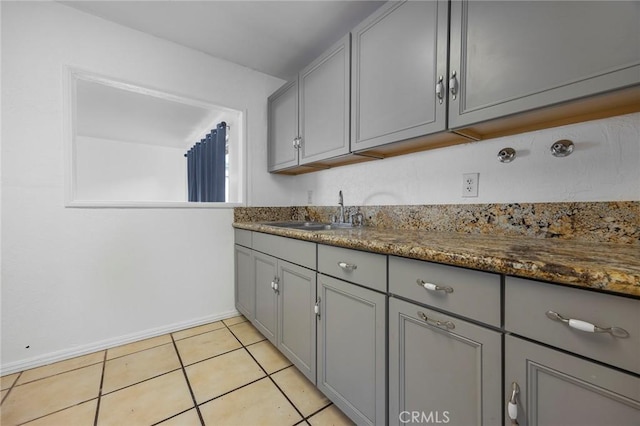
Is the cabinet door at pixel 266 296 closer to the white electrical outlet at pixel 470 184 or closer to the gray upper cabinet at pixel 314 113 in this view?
the gray upper cabinet at pixel 314 113

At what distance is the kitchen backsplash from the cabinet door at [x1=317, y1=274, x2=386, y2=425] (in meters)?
0.67

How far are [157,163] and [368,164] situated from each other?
4847mm

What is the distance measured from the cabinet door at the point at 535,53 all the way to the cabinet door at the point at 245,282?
164cm

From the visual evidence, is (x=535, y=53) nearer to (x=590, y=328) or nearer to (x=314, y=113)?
(x=590, y=328)

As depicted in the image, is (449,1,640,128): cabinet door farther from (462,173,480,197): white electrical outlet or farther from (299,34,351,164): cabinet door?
(299,34,351,164): cabinet door

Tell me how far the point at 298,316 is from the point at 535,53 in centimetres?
152

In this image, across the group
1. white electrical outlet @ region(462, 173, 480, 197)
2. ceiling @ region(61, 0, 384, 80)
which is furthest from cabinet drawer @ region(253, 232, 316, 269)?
A: ceiling @ region(61, 0, 384, 80)

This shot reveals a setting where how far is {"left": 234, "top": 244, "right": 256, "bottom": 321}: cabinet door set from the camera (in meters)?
1.97

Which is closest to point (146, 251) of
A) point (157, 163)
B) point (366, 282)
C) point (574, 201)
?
point (366, 282)

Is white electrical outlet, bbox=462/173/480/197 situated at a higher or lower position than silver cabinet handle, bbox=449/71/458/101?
lower

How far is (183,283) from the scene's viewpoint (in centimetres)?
212

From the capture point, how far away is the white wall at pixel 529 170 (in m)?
0.94

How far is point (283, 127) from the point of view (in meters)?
2.21

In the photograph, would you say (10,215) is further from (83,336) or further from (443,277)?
(443,277)
